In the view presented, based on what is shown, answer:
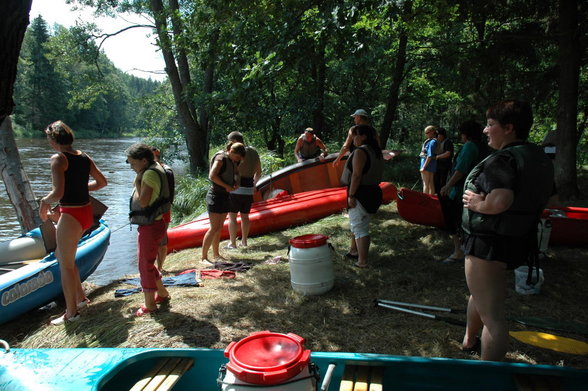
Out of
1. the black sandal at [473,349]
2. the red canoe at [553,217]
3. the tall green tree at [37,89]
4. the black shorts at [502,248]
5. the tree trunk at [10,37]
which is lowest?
the black sandal at [473,349]

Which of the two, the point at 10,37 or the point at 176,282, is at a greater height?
the point at 10,37

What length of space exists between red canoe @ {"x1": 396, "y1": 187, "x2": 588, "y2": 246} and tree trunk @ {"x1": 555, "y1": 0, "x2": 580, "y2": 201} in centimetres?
243

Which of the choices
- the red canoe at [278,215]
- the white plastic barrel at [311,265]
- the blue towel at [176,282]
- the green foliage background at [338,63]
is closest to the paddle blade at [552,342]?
the white plastic barrel at [311,265]

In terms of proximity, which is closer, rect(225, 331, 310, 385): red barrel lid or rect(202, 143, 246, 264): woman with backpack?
rect(225, 331, 310, 385): red barrel lid

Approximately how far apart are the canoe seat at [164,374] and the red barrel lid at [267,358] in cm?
54

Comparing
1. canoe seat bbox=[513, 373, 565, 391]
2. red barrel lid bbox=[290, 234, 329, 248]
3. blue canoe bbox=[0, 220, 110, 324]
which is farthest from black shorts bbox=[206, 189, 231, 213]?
canoe seat bbox=[513, 373, 565, 391]

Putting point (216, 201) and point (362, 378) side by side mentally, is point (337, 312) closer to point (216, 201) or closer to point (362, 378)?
point (362, 378)

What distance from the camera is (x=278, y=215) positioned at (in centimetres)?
764

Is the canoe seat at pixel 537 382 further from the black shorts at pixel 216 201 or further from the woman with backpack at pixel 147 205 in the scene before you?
the black shorts at pixel 216 201

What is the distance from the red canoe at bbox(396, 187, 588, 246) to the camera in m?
5.55

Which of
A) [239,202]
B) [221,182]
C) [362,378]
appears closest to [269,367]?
[362,378]

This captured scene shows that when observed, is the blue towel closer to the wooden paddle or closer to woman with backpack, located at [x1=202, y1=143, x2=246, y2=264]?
woman with backpack, located at [x1=202, y1=143, x2=246, y2=264]

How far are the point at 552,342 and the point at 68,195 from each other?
426 centimetres

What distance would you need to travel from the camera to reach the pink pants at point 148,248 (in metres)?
3.85
